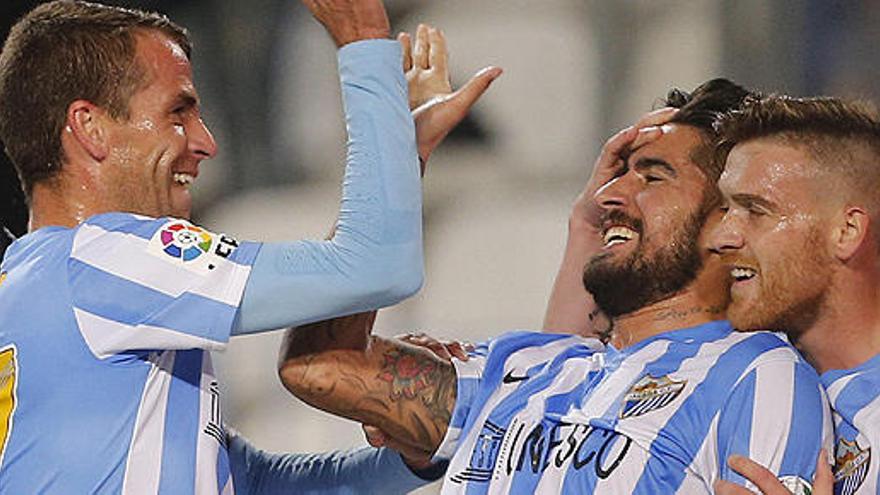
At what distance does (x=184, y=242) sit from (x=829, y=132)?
1185 mm

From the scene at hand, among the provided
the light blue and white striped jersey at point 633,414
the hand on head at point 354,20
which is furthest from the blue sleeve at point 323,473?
the hand on head at point 354,20

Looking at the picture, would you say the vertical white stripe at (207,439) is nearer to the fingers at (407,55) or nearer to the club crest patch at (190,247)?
the club crest patch at (190,247)

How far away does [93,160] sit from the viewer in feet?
7.94

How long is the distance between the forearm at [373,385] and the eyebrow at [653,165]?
1.90 ft

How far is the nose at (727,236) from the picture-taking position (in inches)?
105

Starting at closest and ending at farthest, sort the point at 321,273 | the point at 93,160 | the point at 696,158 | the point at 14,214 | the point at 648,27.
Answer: the point at 321,273, the point at 93,160, the point at 696,158, the point at 14,214, the point at 648,27

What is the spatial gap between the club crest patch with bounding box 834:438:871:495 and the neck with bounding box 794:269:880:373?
6.5 inches

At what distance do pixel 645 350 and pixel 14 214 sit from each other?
1856mm

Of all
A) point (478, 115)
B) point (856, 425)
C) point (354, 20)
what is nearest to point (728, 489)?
point (856, 425)

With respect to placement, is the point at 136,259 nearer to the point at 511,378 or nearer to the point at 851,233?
the point at 511,378

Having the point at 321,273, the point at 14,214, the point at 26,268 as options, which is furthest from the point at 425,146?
the point at 14,214

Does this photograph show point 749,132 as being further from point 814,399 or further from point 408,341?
point 408,341

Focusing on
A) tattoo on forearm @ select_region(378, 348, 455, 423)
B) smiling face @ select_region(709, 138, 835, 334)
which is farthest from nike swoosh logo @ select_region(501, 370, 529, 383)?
smiling face @ select_region(709, 138, 835, 334)

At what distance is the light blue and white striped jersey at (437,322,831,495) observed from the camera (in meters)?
2.45
